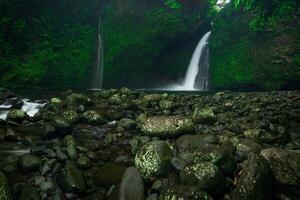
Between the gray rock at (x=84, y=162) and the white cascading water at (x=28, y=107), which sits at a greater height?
the gray rock at (x=84, y=162)

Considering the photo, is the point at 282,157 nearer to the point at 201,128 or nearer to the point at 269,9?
the point at 201,128

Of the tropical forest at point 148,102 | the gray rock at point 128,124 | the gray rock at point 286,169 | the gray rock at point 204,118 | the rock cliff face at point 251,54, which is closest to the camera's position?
the gray rock at point 286,169

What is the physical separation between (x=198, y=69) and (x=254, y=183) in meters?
19.8

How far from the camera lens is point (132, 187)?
336 centimetres

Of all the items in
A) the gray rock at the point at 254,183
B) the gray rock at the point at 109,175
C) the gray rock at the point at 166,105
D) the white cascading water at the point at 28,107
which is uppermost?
the gray rock at the point at 254,183

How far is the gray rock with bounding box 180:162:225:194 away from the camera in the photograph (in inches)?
126

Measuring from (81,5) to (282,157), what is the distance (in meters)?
20.8

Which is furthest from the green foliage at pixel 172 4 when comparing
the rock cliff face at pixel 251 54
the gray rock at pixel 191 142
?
the gray rock at pixel 191 142

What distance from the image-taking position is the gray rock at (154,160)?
3.62 metres

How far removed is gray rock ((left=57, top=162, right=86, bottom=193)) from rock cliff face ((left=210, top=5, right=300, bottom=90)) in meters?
16.5

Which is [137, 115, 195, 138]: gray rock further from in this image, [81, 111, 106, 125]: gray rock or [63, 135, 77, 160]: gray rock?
[81, 111, 106, 125]: gray rock

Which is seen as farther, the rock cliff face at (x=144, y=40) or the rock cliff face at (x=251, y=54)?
the rock cliff face at (x=144, y=40)

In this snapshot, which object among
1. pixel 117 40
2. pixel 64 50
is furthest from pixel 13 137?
pixel 117 40

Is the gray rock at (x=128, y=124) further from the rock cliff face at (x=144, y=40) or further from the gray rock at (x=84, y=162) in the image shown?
the rock cliff face at (x=144, y=40)
